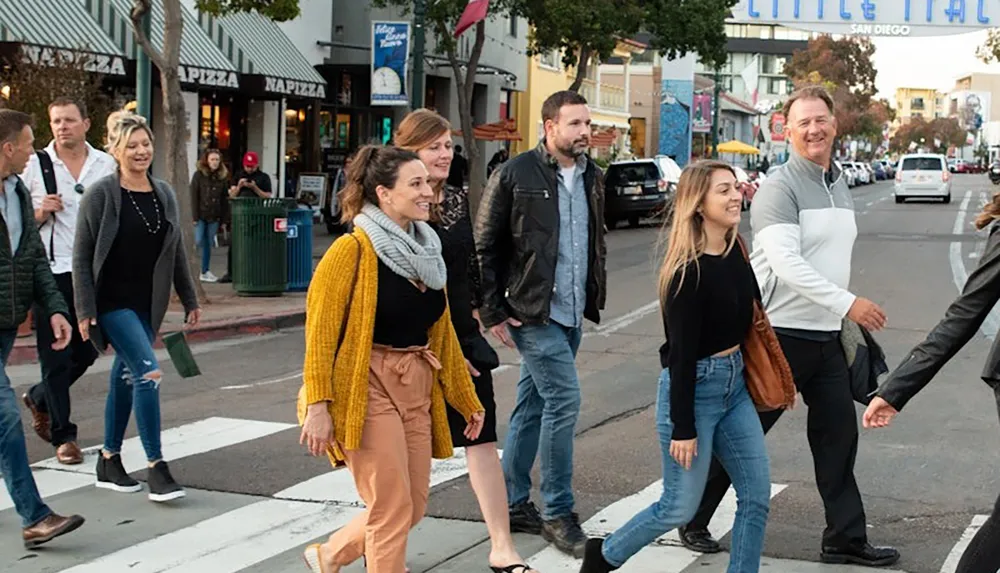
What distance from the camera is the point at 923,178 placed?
1902 inches

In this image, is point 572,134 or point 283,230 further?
point 283,230

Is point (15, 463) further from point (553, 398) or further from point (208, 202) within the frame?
point (208, 202)

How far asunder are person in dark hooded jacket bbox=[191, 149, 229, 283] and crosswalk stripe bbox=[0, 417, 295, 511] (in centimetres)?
881

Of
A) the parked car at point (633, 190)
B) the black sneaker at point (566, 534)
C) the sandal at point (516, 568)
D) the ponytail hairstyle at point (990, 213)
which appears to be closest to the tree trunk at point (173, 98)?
the black sneaker at point (566, 534)

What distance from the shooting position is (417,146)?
552 centimetres

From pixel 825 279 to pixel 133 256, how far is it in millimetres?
3418

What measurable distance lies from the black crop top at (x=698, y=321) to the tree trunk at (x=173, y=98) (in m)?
10.2

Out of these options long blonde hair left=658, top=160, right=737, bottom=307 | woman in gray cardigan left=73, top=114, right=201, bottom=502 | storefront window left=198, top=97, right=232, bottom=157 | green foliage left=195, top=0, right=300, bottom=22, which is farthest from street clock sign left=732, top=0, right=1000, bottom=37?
long blonde hair left=658, top=160, right=737, bottom=307

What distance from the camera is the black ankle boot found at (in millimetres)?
5160

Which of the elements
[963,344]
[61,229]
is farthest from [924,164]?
[963,344]

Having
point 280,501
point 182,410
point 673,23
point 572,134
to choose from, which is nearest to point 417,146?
point 572,134

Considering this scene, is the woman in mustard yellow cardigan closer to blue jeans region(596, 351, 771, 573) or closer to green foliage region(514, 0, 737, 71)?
blue jeans region(596, 351, 771, 573)

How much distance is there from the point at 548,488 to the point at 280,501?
162 centimetres

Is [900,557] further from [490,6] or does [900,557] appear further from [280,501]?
[490,6]
